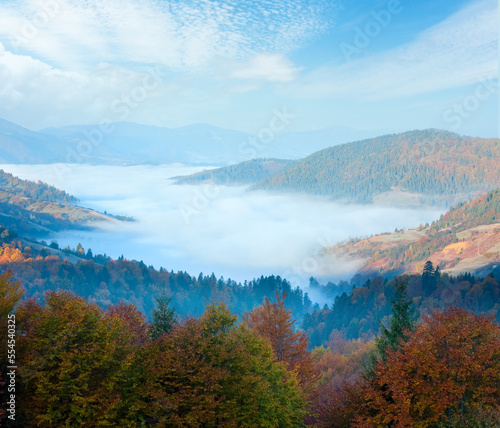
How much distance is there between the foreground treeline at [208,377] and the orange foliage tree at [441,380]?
9 centimetres

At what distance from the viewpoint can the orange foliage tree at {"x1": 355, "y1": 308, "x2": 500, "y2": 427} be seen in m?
29.5

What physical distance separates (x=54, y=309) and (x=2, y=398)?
6.06 meters

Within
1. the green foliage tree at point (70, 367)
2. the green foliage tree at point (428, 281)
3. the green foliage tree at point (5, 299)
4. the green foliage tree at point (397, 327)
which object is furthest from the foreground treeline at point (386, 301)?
the green foliage tree at point (5, 299)

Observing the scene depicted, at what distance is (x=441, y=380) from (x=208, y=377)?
16364mm

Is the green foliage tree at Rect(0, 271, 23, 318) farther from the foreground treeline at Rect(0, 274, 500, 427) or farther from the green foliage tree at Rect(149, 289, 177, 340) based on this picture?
the green foliage tree at Rect(149, 289, 177, 340)

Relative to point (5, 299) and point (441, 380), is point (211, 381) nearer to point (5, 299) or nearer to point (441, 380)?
point (5, 299)

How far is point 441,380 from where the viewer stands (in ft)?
100

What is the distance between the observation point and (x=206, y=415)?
28.2 metres

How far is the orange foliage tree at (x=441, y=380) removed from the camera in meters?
29.5

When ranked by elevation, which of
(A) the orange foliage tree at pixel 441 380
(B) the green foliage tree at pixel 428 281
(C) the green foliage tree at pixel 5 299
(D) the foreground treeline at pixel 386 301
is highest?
(C) the green foliage tree at pixel 5 299

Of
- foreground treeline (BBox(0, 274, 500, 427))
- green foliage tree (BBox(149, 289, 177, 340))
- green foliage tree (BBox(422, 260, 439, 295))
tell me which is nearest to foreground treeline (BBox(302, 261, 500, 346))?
green foliage tree (BBox(422, 260, 439, 295))

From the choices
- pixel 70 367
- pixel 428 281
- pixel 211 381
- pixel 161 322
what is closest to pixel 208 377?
pixel 211 381

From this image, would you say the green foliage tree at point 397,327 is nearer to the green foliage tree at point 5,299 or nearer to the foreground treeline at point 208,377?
the foreground treeline at point 208,377

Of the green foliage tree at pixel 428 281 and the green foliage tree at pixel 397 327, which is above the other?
the green foliage tree at pixel 397 327
